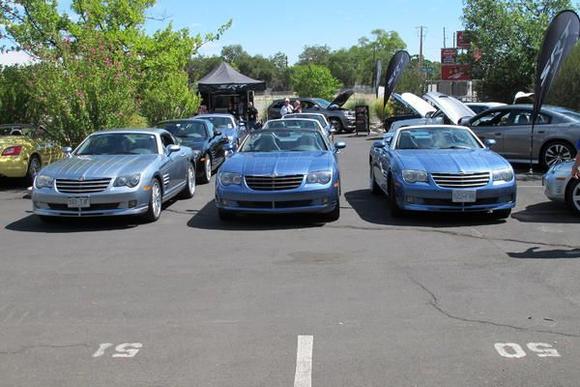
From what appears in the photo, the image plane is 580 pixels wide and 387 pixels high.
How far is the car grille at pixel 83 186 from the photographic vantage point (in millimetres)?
9359

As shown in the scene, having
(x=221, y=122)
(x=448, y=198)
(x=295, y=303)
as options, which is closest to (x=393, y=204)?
(x=448, y=198)

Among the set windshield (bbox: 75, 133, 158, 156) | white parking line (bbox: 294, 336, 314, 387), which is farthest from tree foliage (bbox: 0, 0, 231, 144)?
white parking line (bbox: 294, 336, 314, 387)

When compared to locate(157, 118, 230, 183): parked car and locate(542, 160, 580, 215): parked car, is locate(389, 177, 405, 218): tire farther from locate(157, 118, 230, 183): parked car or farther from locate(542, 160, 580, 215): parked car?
locate(157, 118, 230, 183): parked car

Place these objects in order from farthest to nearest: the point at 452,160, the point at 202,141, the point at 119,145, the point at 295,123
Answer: the point at 295,123 < the point at 202,141 < the point at 119,145 < the point at 452,160

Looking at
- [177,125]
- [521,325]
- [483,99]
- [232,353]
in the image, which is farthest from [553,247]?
[483,99]

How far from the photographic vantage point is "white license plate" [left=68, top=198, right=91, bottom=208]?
9312 millimetres

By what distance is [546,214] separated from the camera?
10000 mm

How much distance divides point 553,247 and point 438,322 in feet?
10.9

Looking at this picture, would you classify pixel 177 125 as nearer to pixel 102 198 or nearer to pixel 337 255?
pixel 102 198

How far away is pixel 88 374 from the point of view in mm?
4203

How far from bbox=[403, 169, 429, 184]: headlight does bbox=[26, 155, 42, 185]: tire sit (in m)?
8.92

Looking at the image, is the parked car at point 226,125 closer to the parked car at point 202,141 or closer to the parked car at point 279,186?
the parked car at point 202,141

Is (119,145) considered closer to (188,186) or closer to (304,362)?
(188,186)

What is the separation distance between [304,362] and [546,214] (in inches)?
270
